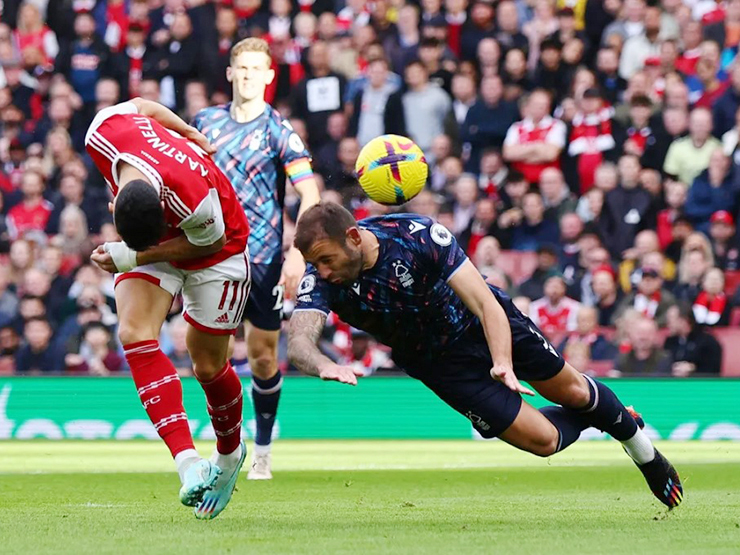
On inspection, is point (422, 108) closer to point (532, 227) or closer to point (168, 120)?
point (532, 227)

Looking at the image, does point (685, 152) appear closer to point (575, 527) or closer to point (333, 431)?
point (333, 431)

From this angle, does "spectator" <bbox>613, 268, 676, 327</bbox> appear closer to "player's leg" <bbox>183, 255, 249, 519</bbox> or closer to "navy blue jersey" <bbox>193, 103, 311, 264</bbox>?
"navy blue jersey" <bbox>193, 103, 311, 264</bbox>

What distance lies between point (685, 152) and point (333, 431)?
5.54 metres

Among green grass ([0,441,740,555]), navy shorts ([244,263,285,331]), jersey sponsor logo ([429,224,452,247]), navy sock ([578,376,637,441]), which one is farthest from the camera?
navy shorts ([244,263,285,331])

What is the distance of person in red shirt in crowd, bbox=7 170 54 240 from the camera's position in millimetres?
17672

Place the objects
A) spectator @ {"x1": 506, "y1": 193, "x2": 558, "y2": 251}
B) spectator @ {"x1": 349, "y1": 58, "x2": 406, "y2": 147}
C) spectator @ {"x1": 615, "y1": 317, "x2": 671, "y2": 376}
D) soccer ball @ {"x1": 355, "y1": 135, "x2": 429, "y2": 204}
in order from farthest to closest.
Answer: spectator @ {"x1": 349, "y1": 58, "x2": 406, "y2": 147}, spectator @ {"x1": 506, "y1": 193, "x2": 558, "y2": 251}, spectator @ {"x1": 615, "y1": 317, "x2": 671, "y2": 376}, soccer ball @ {"x1": 355, "y1": 135, "x2": 429, "y2": 204}

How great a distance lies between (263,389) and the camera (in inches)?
408

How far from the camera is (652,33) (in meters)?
17.7

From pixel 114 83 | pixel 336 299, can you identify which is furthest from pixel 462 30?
pixel 336 299

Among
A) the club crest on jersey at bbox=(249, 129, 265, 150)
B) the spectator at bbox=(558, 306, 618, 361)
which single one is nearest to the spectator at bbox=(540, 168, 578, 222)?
the spectator at bbox=(558, 306, 618, 361)

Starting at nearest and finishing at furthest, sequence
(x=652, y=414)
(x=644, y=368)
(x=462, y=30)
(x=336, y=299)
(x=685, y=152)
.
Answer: (x=336, y=299)
(x=652, y=414)
(x=644, y=368)
(x=685, y=152)
(x=462, y=30)

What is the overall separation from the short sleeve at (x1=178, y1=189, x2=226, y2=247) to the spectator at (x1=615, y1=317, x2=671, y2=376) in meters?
8.54

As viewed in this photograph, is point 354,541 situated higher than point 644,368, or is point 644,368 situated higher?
point 354,541

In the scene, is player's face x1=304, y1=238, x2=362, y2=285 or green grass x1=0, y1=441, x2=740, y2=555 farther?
player's face x1=304, y1=238, x2=362, y2=285
